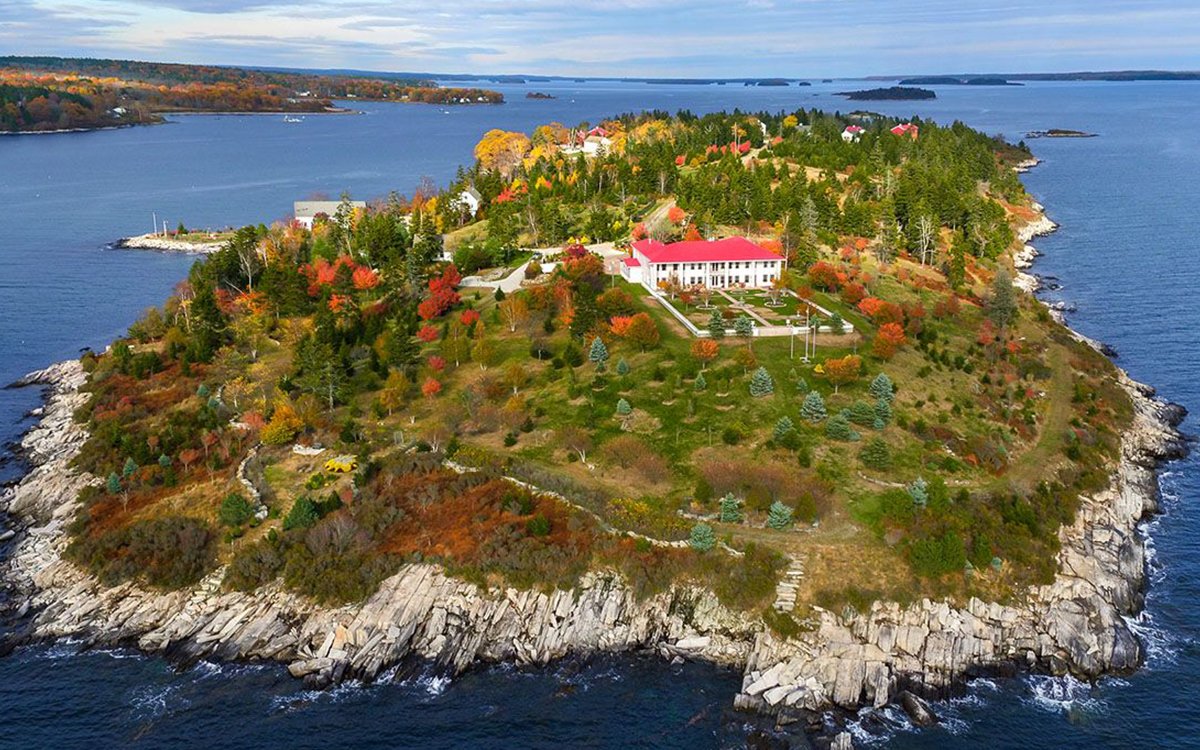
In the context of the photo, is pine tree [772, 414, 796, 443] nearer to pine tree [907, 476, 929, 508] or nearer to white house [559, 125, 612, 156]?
pine tree [907, 476, 929, 508]

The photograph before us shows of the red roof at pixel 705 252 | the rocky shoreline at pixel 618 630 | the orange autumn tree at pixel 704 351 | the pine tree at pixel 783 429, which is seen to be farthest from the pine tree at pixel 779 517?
the red roof at pixel 705 252

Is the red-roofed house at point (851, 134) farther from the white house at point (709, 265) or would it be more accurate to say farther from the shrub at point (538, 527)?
the shrub at point (538, 527)

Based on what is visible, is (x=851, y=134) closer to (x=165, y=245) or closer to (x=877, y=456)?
(x=165, y=245)

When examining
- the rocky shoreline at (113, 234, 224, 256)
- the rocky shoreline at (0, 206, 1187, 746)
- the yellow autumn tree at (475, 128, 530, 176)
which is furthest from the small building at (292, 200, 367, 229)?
the rocky shoreline at (0, 206, 1187, 746)

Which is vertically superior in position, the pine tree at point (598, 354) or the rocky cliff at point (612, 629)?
the pine tree at point (598, 354)

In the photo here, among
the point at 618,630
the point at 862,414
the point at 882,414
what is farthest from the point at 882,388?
the point at 618,630
